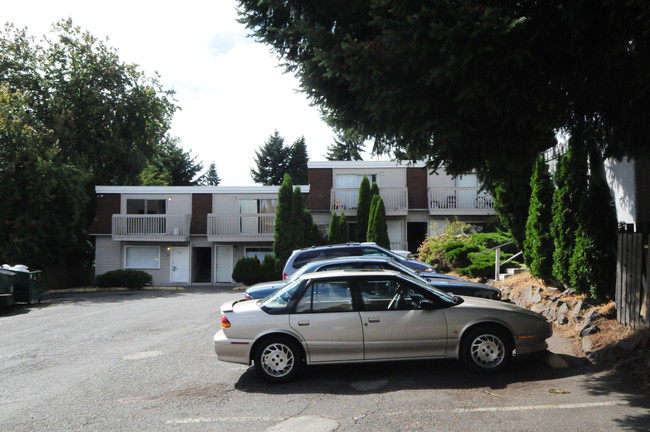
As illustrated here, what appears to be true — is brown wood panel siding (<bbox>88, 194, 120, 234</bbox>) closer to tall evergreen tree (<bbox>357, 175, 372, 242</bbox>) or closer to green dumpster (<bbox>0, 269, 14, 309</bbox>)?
green dumpster (<bbox>0, 269, 14, 309</bbox>)

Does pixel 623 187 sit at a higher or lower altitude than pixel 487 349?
higher

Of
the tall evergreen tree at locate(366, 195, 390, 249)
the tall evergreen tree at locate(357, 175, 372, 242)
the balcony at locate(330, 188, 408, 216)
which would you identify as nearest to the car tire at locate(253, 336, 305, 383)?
the tall evergreen tree at locate(366, 195, 390, 249)

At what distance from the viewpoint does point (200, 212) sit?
3152cm

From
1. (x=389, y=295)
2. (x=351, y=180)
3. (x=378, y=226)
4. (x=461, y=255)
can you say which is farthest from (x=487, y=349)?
(x=351, y=180)

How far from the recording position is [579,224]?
31.0ft

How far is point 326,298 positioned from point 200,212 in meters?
25.4

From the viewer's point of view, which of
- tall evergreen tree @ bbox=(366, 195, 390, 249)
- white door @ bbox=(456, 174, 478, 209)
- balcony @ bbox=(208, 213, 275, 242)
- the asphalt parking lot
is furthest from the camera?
balcony @ bbox=(208, 213, 275, 242)

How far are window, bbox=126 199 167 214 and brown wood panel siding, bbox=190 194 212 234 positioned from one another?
6.31 ft

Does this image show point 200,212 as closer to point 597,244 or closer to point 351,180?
point 351,180

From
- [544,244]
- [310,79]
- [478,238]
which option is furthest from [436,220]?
[310,79]

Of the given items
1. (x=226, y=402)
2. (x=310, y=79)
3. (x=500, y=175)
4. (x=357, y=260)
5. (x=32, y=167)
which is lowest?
(x=226, y=402)

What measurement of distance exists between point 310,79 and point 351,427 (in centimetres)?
444

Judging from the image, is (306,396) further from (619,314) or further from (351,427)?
(619,314)

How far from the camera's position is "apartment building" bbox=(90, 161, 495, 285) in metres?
28.6
